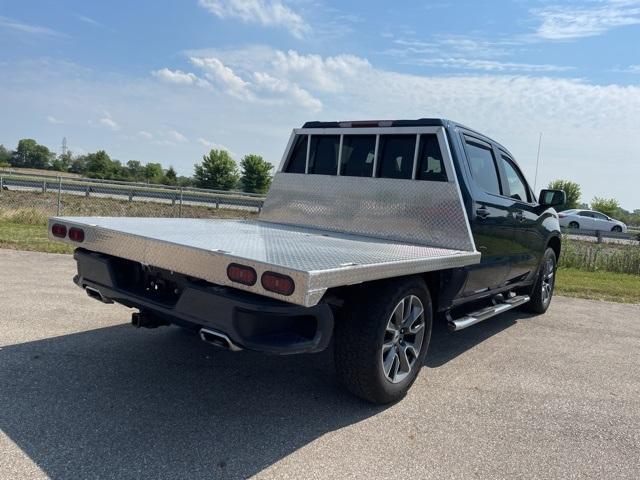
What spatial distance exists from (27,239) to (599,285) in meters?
11.3

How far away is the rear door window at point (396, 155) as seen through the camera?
201 inches

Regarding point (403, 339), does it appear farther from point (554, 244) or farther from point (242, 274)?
point (554, 244)

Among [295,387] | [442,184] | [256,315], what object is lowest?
[295,387]

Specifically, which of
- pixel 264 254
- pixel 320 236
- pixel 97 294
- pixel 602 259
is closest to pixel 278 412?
pixel 264 254

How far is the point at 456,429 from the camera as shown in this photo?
3332mm

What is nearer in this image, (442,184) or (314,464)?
(314,464)

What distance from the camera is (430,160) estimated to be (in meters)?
4.97

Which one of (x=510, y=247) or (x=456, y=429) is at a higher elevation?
(x=510, y=247)

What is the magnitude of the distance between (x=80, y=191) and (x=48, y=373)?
2146 cm

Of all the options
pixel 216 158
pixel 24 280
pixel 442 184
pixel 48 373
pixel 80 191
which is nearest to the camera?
pixel 48 373

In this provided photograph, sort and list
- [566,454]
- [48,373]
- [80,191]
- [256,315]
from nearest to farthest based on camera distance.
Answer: [256,315]
[566,454]
[48,373]
[80,191]

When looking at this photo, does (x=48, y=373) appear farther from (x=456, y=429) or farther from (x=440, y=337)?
(x=440, y=337)

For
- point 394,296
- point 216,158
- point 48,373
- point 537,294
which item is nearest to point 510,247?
point 537,294

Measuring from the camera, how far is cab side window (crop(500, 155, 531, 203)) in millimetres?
5895
